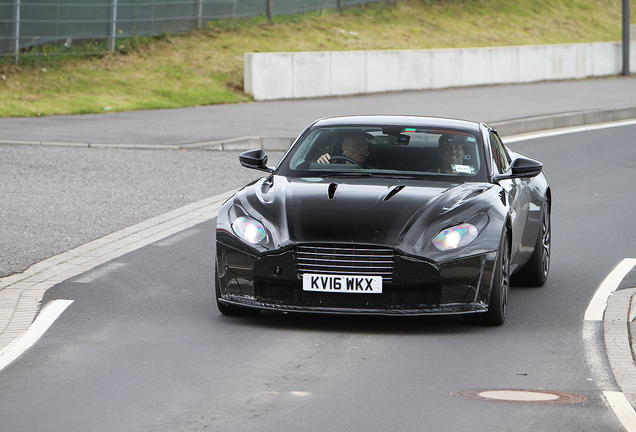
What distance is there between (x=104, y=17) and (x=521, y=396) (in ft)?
76.6

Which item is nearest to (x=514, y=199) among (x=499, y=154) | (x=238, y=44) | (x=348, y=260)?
(x=499, y=154)

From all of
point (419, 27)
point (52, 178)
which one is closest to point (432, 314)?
point (52, 178)

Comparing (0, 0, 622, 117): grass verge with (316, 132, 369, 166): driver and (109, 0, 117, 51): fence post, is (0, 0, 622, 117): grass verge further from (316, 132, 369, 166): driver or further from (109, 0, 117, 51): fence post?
(316, 132, 369, 166): driver

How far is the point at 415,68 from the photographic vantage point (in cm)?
2819

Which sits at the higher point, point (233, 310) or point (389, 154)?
point (389, 154)

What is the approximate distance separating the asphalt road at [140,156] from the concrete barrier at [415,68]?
2.31 ft

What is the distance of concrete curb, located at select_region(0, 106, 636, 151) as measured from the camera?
17062 millimetres

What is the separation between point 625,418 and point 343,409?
1.33 meters

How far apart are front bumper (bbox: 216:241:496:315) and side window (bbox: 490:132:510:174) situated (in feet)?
4.88

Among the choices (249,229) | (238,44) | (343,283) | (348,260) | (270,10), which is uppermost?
(270,10)

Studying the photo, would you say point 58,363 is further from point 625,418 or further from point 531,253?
point 531,253

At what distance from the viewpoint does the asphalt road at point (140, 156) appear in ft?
35.7

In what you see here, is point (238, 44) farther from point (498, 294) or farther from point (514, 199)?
point (498, 294)

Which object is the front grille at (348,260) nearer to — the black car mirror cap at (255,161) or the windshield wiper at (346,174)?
the windshield wiper at (346,174)
